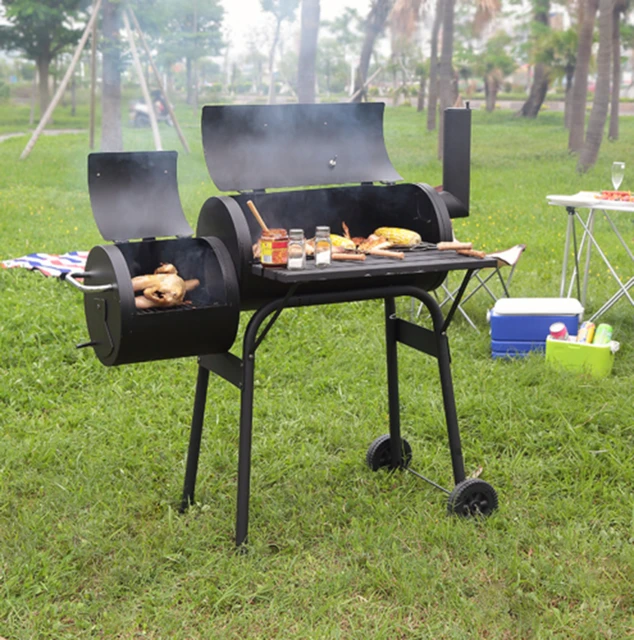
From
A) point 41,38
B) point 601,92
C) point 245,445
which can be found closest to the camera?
point 245,445

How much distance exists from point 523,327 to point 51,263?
362 cm

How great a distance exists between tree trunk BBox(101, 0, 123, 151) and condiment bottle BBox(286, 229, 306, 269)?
20.7 feet

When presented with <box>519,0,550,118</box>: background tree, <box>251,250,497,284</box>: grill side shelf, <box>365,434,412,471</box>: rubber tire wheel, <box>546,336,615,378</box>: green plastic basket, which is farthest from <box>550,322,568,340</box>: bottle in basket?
<box>519,0,550,118</box>: background tree

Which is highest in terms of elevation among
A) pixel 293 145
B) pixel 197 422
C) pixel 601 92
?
pixel 293 145

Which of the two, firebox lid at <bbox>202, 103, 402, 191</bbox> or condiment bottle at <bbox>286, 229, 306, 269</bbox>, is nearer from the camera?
condiment bottle at <bbox>286, 229, 306, 269</bbox>

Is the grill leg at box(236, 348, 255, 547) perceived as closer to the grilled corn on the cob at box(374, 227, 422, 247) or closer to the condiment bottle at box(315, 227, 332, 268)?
the condiment bottle at box(315, 227, 332, 268)

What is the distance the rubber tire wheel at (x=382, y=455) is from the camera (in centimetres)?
353

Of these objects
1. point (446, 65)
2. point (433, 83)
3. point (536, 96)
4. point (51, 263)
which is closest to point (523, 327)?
point (51, 263)

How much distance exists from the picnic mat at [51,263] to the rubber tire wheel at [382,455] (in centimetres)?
331

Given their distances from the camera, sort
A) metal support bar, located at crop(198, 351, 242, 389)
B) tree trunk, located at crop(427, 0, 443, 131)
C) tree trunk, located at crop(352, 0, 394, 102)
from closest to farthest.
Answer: metal support bar, located at crop(198, 351, 242, 389), tree trunk, located at crop(352, 0, 394, 102), tree trunk, located at crop(427, 0, 443, 131)

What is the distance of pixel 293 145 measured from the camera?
10.5 ft

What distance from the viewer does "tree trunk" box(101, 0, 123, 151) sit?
8844 mm

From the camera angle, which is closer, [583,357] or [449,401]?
[449,401]

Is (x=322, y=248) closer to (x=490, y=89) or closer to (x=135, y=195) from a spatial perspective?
(x=135, y=195)
